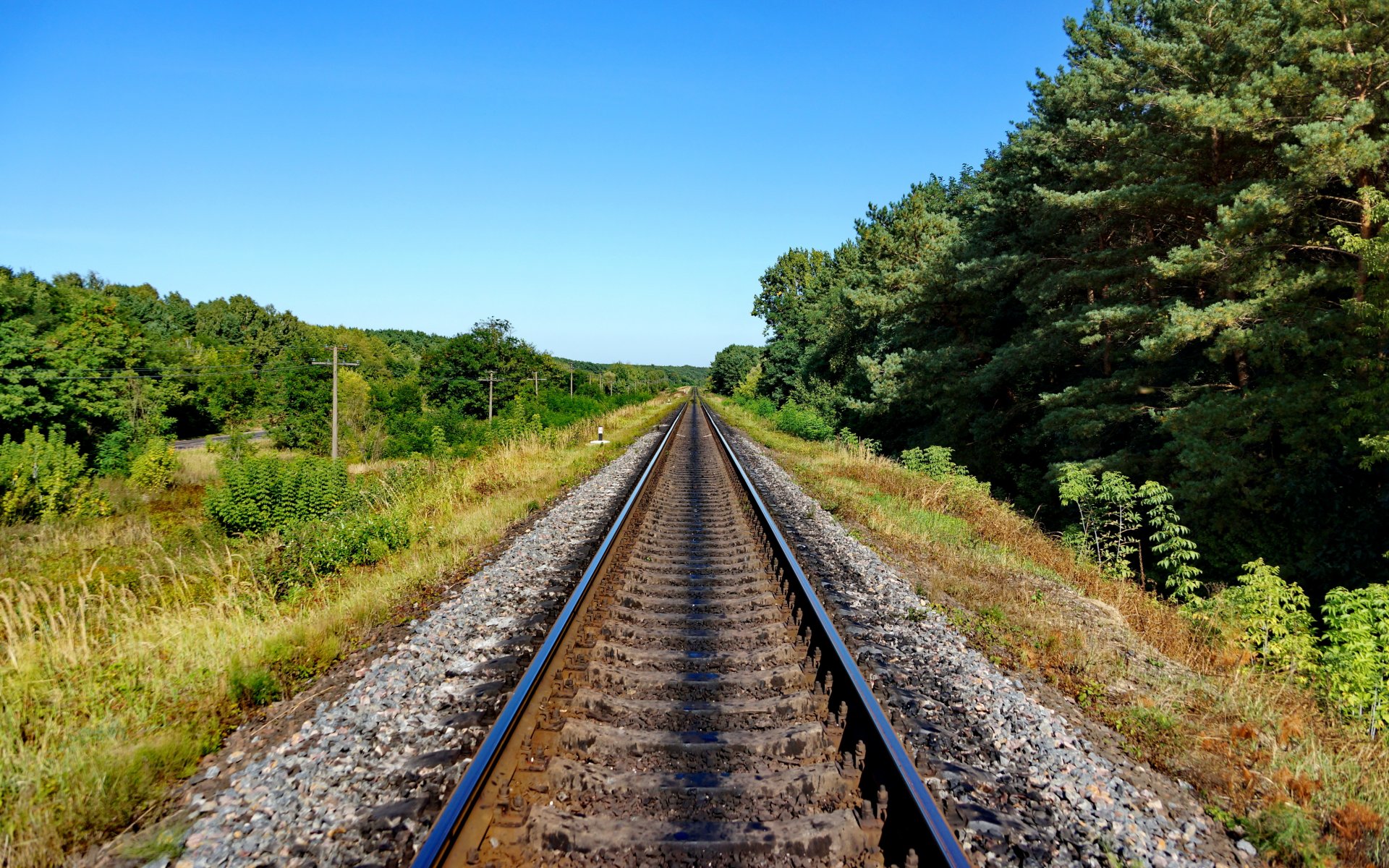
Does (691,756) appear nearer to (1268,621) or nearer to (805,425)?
(1268,621)

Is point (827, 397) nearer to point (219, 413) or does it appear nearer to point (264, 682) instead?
point (264, 682)

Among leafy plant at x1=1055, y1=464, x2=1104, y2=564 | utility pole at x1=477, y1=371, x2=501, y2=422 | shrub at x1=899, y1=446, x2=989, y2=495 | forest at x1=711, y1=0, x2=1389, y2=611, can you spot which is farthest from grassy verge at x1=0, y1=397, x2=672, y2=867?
utility pole at x1=477, y1=371, x2=501, y2=422

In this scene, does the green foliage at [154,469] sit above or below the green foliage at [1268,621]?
below

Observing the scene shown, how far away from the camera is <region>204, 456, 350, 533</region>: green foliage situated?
12258mm

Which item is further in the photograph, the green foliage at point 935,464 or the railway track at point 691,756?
the green foliage at point 935,464

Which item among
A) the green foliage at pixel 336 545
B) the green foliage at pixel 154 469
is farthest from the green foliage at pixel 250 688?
the green foliage at pixel 154 469

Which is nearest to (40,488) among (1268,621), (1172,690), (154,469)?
(154,469)

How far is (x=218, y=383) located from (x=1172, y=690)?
8713cm

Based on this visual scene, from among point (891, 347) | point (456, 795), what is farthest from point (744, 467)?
point (891, 347)

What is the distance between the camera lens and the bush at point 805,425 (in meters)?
29.1

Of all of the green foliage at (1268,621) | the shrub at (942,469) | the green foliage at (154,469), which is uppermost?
the shrub at (942,469)

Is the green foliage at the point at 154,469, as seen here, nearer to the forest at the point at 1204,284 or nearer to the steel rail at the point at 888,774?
the forest at the point at 1204,284

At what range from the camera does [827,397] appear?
35.9 meters

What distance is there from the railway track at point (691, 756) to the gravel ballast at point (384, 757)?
0.34m
